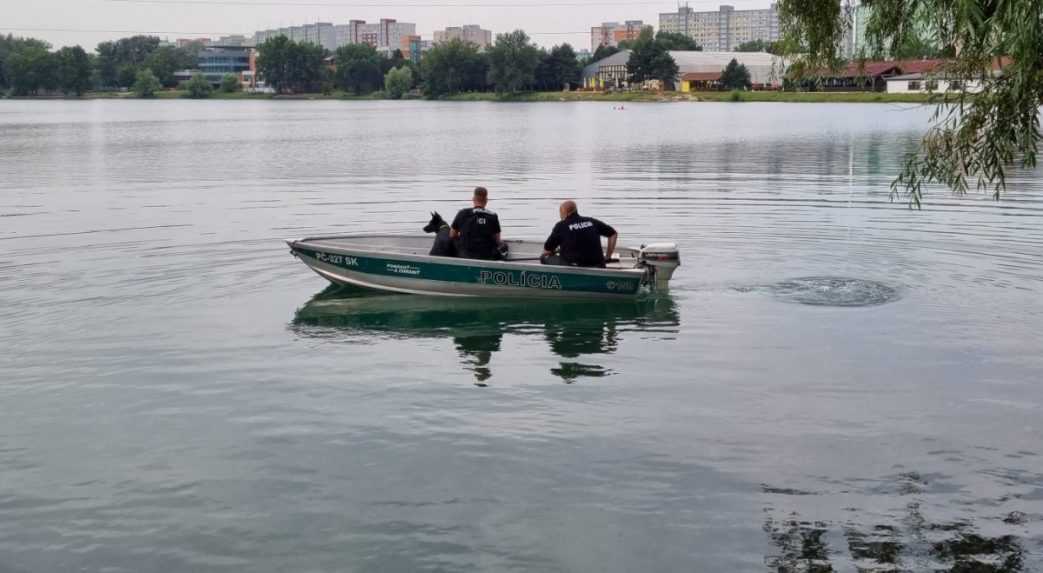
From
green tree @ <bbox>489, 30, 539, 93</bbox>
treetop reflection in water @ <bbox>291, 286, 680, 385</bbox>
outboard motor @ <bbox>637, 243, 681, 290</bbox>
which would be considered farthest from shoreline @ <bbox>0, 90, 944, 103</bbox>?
treetop reflection in water @ <bbox>291, 286, 680, 385</bbox>

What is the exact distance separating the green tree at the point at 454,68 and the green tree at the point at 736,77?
43.2 metres

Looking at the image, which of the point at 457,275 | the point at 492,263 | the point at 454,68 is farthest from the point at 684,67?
the point at 492,263

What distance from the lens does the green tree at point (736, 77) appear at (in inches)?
6673

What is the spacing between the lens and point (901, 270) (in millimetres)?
21312

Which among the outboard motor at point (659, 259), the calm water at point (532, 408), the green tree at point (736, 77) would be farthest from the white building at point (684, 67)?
the outboard motor at point (659, 259)

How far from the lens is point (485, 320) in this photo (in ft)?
58.0

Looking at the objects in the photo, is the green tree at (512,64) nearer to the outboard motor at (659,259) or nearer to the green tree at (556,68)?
the green tree at (556,68)

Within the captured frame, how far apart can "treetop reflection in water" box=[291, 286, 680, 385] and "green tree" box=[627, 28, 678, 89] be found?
165m

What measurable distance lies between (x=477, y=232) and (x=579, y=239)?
5.84 ft

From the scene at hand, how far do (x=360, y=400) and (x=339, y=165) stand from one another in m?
37.5

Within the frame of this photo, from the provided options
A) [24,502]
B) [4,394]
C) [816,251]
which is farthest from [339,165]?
[24,502]

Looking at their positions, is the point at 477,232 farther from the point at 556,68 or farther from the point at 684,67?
the point at 556,68

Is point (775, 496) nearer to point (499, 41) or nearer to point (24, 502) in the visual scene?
point (24, 502)

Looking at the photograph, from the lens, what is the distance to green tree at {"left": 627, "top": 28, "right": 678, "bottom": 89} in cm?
17912
